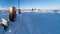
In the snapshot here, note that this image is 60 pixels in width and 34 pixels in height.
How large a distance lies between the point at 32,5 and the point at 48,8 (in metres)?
0.14

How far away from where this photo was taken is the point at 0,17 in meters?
0.88

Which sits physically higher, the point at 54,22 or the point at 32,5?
the point at 32,5

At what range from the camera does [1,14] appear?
34.3 inches

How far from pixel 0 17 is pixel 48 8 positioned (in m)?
0.42

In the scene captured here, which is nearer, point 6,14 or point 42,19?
point 6,14

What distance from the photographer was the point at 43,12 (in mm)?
921

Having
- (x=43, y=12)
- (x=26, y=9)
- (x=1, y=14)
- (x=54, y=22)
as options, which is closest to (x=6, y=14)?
(x=1, y=14)

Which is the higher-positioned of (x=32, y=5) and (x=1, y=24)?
(x=32, y=5)

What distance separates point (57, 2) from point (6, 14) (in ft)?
1.47

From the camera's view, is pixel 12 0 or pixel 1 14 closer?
pixel 12 0

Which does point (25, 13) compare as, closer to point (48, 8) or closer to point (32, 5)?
point (32, 5)

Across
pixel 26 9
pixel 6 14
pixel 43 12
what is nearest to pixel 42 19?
pixel 43 12

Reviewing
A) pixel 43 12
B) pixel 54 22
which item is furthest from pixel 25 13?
pixel 54 22

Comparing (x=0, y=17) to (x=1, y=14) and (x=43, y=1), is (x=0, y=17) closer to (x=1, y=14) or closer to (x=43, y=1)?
(x=1, y=14)
